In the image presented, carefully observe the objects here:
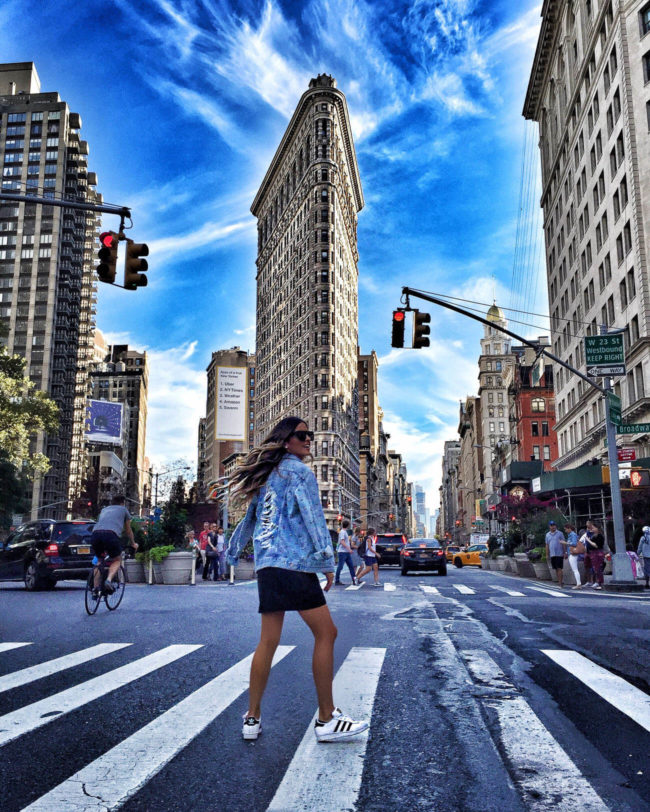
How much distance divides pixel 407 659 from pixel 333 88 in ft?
368

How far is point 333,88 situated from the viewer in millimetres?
108375

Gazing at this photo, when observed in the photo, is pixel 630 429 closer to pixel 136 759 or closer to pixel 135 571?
pixel 135 571

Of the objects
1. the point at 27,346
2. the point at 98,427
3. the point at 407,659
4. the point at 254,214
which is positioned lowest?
the point at 407,659

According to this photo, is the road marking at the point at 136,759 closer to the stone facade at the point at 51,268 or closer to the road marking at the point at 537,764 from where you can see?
the road marking at the point at 537,764

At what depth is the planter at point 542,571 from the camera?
2584 centimetres

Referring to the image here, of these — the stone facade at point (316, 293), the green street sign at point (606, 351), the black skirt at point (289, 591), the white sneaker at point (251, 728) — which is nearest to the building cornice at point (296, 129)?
the stone facade at point (316, 293)

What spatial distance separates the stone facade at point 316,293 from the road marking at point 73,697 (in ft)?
275

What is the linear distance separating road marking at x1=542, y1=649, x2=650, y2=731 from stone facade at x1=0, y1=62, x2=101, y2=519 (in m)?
107

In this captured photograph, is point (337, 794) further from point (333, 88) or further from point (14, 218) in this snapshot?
point (14, 218)

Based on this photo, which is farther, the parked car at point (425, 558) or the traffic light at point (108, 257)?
the parked car at point (425, 558)

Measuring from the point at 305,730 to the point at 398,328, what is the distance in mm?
13291

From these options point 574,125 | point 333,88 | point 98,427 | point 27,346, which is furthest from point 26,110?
point 574,125

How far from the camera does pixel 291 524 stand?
459 centimetres

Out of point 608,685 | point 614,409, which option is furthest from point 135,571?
point 608,685
